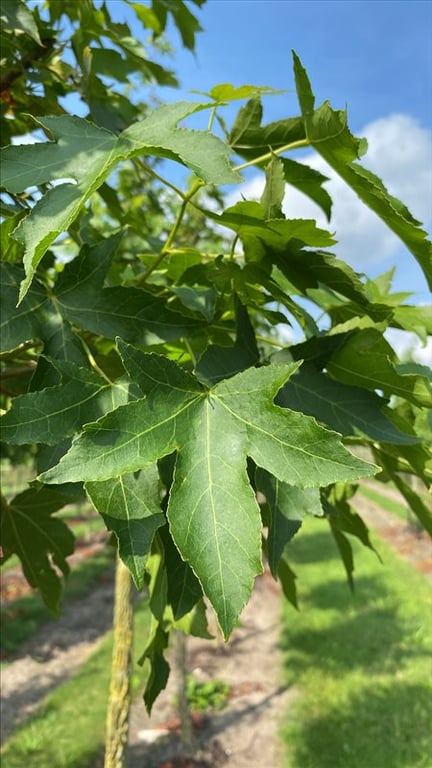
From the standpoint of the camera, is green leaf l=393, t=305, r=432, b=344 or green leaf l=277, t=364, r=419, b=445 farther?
green leaf l=393, t=305, r=432, b=344

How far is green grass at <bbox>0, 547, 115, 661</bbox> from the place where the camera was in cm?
747

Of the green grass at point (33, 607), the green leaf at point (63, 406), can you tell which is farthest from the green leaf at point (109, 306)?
the green grass at point (33, 607)

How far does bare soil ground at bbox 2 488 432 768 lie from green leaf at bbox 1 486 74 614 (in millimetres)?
4577

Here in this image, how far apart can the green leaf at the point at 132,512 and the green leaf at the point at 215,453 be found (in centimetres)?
A: 5

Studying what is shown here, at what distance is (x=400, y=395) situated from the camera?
2.66 feet

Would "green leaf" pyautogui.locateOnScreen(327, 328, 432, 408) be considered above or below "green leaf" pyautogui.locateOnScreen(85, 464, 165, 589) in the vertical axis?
above

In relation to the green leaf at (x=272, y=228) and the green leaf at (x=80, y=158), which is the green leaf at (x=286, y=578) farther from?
the green leaf at (x=80, y=158)

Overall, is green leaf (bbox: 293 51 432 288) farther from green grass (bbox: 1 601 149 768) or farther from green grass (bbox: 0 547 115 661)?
green grass (bbox: 0 547 115 661)

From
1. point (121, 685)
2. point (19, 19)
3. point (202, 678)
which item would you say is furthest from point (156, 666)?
point (202, 678)

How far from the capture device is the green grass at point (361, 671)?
5172 mm

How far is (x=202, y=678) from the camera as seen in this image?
6793 mm

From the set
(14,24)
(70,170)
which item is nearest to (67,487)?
(70,170)

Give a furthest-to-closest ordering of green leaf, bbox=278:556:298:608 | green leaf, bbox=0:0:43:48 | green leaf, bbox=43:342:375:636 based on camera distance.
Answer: green leaf, bbox=278:556:298:608 < green leaf, bbox=0:0:43:48 < green leaf, bbox=43:342:375:636

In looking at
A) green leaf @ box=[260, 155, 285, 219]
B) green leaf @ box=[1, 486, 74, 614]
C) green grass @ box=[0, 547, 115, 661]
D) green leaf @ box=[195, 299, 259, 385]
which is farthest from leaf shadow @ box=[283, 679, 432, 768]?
green leaf @ box=[260, 155, 285, 219]
